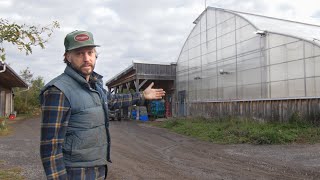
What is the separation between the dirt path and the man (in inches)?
207

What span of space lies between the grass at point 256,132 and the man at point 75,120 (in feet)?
36.9

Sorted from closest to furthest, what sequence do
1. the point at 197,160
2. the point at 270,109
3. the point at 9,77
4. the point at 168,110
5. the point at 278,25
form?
the point at 197,160, the point at 270,109, the point at 278,25, the point at 9,77, the point at 168,110

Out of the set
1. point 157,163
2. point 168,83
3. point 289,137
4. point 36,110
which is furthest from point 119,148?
point 36,110

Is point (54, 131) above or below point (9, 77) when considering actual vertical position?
below

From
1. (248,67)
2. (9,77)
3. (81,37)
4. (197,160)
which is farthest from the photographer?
(9,77)

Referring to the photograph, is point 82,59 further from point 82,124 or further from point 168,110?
point 168,110

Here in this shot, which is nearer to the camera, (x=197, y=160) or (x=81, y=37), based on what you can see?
(x=81, y=37)

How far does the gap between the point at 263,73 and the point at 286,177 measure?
1065 cm

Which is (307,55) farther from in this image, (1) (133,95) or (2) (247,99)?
(1) (133,95)

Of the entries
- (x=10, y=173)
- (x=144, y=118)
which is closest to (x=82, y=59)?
(x=10, y=173)

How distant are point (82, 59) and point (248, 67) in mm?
17380

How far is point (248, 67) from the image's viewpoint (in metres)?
19.0

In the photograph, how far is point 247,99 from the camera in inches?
734

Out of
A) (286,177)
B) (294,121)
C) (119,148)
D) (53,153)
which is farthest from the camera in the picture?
(294,121)
